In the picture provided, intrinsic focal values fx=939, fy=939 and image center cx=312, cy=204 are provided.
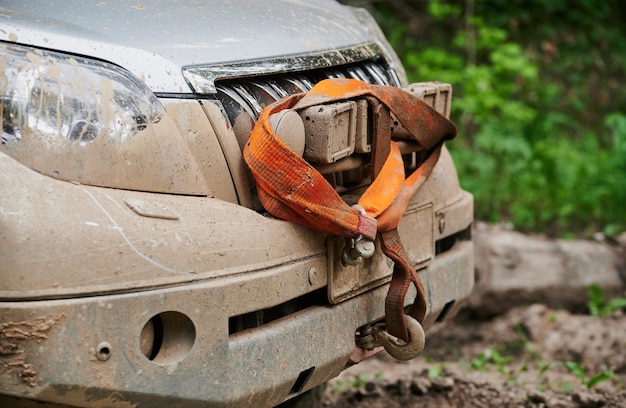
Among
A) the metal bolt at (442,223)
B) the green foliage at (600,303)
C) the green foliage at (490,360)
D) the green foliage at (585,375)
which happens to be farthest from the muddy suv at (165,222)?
the green foliage at (600,303)

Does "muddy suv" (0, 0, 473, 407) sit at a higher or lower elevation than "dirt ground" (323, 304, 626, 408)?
higher

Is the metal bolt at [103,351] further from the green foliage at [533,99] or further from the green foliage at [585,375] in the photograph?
the green foliage at [533,99]

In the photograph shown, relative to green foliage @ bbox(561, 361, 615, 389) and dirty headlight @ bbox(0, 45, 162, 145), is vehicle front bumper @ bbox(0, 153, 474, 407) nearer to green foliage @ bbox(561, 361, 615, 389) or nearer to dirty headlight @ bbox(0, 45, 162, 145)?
dirty headlight @ bbox(0, 45, 162, 145)

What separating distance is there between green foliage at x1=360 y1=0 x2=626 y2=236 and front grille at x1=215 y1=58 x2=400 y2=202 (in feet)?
11.4

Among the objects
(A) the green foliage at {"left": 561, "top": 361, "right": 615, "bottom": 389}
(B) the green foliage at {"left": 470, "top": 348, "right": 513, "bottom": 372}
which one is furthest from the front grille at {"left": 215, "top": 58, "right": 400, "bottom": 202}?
(B) the green foliage at {"left": 470, "top": 348, "right": 513, "bottom": 372}

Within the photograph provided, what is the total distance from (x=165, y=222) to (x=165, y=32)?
609 millimetres

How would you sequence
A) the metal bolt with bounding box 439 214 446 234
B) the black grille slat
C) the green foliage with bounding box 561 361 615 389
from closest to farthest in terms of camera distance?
the black grille slat, the metal bolt with bounding box 439 214 446 234, the green foliage with bounding box 561 361 615 389

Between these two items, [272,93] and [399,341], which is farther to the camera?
[399,341]

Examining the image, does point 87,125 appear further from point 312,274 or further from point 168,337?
point 312,274

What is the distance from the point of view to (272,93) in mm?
2662

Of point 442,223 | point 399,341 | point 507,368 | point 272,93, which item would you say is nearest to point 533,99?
point 507,368

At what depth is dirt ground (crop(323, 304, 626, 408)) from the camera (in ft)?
12.8

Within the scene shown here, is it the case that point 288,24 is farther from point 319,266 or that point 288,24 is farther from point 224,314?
point 224,314

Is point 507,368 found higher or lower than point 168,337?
lower
